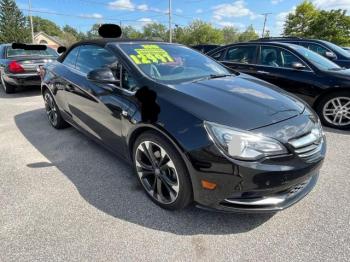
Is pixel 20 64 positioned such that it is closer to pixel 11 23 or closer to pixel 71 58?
pixel 71 58

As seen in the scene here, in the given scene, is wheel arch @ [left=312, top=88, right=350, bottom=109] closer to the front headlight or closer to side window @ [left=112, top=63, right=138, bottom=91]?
the front headlight

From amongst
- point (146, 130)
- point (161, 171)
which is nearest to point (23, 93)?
point (146, 130)

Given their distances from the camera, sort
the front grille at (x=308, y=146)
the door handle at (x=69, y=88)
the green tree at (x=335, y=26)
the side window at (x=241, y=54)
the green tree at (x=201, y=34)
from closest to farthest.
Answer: the front grille at (x=308, y=146) < the door handle at (x=69, y=88) < the side window at (x=241, y=54) < the green tree at (x=335, y=26) < the green tree at (x=201, y=34)

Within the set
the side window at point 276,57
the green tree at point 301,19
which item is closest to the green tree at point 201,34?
the green tree at point 301,19

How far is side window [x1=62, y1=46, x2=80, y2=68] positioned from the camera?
3744mm

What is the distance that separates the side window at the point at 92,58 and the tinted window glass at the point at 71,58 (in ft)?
0.44

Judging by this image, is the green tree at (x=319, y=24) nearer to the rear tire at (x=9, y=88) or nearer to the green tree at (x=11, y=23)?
the rear tire at (x=9, y=88)

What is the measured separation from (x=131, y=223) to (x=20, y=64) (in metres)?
6.28

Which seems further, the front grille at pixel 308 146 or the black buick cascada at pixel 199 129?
the front grille at pixel 308 146

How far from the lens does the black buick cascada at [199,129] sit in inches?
74.5

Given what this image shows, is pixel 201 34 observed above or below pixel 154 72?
above

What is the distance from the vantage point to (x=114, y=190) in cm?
273

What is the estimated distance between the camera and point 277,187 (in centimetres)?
192

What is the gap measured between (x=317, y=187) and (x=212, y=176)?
1.50 m
